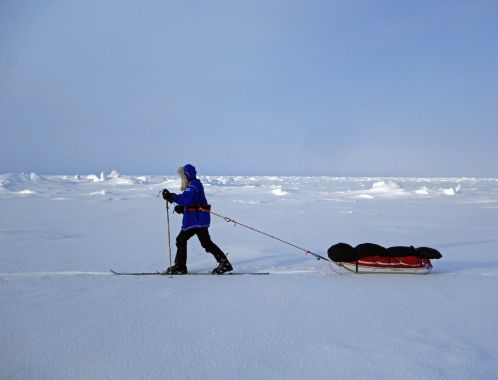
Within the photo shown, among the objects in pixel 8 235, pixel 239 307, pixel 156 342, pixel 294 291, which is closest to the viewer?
pixel 156 342

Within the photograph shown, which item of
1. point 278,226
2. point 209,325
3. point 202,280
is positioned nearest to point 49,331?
point 209,325

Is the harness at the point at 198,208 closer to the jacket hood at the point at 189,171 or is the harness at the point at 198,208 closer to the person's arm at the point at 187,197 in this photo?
the person's arm at the point at 187,197

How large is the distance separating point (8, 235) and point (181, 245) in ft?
18.1

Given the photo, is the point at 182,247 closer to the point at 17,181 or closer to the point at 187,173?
the point at 187,173

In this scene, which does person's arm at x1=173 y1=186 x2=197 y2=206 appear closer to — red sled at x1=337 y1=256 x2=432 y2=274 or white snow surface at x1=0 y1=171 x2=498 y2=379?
white snow surface at x1=0 y1=171 x2=498 y2=379

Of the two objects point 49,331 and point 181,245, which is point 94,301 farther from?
point 181,245

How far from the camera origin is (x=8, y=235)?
780 cm

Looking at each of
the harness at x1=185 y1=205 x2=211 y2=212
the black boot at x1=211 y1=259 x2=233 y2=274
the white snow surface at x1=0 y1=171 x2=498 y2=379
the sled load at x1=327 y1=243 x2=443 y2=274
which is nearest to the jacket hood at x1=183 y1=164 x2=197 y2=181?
the harness at x1=185 y1=205 x2=211 y2=212

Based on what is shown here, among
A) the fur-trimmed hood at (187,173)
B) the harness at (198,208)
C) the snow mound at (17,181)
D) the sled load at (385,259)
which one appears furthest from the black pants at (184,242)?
the snow mound at (17,181)

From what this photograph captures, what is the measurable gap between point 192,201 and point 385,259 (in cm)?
239

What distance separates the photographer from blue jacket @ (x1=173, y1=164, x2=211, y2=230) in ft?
14.1

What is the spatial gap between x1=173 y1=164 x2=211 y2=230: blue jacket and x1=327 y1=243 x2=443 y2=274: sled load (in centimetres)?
163

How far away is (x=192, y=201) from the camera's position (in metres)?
4.36

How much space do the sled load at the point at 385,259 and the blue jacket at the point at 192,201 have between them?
163 cm
